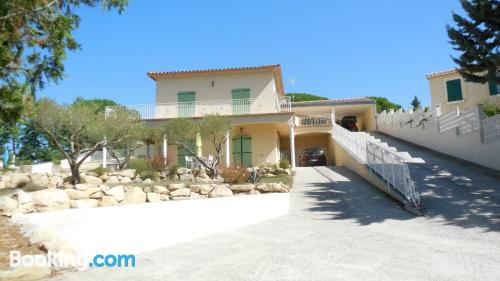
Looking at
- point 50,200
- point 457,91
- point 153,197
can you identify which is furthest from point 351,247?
point 457,91

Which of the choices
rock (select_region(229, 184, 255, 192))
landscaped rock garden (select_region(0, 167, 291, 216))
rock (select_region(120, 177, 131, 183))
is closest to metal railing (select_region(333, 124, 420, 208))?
landscaped rock garden (select_region(0, 167, 291, 216))

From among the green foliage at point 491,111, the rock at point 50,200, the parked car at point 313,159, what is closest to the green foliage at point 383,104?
the parked car at point 313,159

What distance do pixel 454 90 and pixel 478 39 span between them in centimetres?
1619

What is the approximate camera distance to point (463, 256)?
4.49 metres

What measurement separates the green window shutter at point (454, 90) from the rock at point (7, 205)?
2725 cm

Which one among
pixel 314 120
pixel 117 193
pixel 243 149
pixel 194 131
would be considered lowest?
pixel 117 193

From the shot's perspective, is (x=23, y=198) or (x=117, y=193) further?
(x=117, y=193)

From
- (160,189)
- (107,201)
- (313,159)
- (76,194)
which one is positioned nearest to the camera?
(76,194)

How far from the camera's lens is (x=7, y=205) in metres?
9.05

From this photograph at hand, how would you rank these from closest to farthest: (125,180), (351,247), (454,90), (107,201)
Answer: (351,247), (107,201), (125,180), (454,90)

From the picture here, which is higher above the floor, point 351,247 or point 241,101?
point 241,101

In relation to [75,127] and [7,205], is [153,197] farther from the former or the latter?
[75,127]

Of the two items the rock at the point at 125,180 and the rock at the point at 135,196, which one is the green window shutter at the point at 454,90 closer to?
the rock at the point at 125,180

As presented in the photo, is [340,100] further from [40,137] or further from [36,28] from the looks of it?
[40,137]
